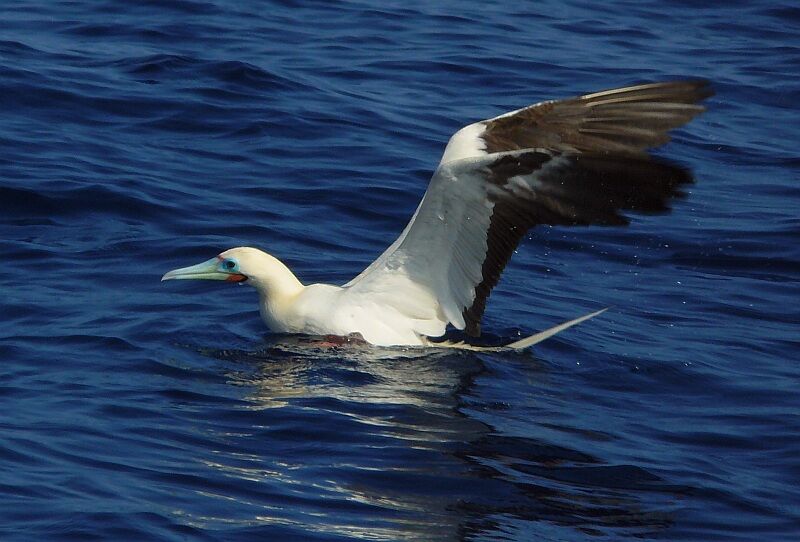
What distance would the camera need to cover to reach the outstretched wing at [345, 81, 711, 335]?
7625 mm

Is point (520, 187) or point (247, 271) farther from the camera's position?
point (247, 271)

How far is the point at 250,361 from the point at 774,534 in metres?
3.44

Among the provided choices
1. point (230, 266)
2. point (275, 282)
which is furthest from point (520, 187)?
point (230, 266)

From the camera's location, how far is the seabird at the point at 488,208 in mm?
7652

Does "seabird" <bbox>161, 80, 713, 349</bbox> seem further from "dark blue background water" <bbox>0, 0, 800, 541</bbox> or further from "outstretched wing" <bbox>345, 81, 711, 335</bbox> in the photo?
"dark blue background water" <bbox>0, 0, 800, 541</bbox>

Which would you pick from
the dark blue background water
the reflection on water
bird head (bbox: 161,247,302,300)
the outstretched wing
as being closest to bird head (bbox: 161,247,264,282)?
bird head (bbox: 161,247,302,300)

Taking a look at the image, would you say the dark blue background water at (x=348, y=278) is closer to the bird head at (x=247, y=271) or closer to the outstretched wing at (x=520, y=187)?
the bird head at (x=247, y=271)

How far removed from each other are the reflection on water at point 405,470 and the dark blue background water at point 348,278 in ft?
0.06

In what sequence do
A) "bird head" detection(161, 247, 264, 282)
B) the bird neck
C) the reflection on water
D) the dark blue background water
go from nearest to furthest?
the reflection on water
the dark blue background water
the bird neck
"bird head" detection(161, 247, 264, 282)

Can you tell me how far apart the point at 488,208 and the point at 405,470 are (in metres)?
1.77

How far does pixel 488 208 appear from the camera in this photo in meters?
8.06

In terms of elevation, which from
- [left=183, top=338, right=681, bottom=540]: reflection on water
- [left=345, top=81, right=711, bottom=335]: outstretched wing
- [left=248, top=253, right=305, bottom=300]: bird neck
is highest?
[left=345, top=81, right=711, bottom=335]: outstretched wing

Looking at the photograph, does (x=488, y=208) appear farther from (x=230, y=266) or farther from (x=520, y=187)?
(x=230, y=266)

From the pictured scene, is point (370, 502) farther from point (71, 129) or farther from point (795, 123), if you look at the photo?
point (795, 123)
